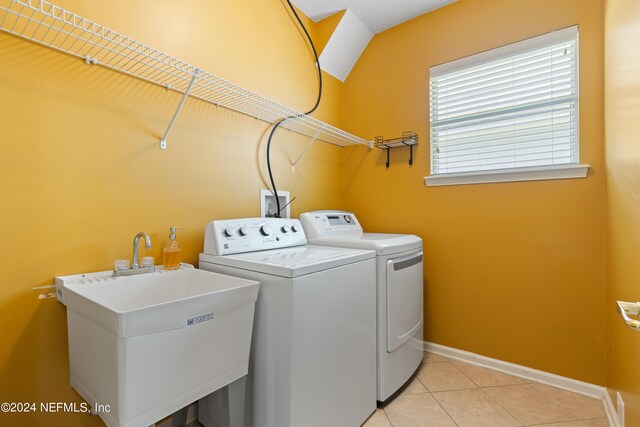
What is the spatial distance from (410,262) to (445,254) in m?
0.51

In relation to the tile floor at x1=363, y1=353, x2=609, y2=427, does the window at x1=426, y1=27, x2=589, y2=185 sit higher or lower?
higher

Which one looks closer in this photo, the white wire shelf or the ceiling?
the white wire shelf

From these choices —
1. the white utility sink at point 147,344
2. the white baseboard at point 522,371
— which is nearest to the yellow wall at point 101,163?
the white utility sink at point 147,344

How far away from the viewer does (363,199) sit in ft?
8.10

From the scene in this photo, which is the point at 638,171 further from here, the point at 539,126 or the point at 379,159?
the point at 379,159

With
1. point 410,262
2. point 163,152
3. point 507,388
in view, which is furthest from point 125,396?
point 507,388

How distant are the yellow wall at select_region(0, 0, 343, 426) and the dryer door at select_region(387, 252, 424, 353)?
91 centimetres

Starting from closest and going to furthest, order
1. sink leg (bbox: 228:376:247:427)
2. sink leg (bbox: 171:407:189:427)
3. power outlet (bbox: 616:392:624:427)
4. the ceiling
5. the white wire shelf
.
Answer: the white wire shelf
sink leg (bbox: 228:376:247:427)
power outlet (bbox: 616:392:624:427)
sink leg (bbox: 171:407:189:427)
the ceiling

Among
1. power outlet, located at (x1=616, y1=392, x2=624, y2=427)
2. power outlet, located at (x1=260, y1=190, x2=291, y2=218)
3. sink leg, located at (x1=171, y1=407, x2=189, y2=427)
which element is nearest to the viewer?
power outlet, located at (x1=616, y1=392, x2=624, y2=427)

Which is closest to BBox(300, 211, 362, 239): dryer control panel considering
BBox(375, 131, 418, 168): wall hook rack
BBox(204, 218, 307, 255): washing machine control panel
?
BBox(204, 218, 307, 255): washing machine control panel

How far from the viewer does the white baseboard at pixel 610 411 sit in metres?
1.34

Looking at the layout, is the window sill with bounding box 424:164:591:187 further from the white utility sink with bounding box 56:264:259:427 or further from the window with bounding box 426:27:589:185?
the white utility sink with bounding box 56:264:259:427

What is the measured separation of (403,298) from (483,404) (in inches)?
26.7

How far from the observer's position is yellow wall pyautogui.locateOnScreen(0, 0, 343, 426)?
3.22 feet
